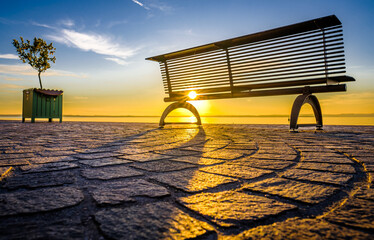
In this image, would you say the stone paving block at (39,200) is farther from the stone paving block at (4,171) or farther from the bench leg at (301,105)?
the bench leg at (301,105)

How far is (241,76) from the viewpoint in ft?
16.7

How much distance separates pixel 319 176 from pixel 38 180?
1876 mm

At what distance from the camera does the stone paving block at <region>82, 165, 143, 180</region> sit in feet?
5.16

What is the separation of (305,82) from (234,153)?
281 cm

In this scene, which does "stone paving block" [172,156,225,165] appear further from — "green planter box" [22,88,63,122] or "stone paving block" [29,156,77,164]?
"green planter box" [22,88,63,122]

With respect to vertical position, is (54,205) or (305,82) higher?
(305,82)

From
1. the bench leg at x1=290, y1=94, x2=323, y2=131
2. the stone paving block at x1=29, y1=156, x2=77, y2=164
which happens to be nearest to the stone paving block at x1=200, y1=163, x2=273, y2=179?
the stone paving block at x1=29, y1=156, x2=77, y2=164

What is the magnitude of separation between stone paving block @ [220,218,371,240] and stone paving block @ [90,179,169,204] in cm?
53

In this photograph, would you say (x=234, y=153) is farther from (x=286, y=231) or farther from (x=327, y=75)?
(x=327, y=75)

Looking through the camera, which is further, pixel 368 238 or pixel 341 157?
pixel 341 157

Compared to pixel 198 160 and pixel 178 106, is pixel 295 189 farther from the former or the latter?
pixel 178 106

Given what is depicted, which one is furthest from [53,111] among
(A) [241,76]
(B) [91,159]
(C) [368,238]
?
(C) [368,238]

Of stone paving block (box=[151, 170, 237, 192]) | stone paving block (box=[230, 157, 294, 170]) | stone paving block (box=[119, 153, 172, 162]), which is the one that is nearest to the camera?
stone paving block (box=[151, 170, 237, 192])

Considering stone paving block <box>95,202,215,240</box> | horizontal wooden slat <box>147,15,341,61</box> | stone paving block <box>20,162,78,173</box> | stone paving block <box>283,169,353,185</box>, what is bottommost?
stone paving block <box>20,162,78,173</box>
